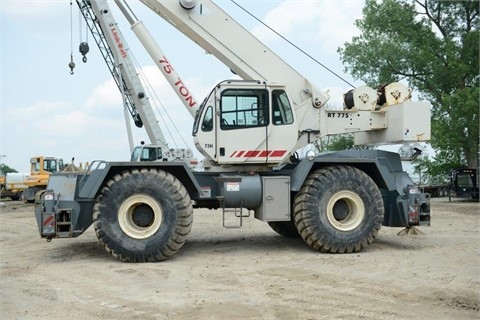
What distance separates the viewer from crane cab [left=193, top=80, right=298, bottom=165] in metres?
11.1

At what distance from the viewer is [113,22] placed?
2408 cm

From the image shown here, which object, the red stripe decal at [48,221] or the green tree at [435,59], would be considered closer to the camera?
the red stripe decal at [48,221]

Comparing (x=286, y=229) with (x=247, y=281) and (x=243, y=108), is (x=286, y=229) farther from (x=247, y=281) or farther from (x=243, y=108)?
(x=247, y=281)

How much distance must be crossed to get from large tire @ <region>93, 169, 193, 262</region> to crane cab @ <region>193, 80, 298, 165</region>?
4.18ft

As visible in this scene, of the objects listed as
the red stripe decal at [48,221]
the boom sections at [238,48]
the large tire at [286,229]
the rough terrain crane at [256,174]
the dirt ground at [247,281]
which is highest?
the boom sections at [238,48]

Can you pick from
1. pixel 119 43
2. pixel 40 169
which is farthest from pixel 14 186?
pixel 119 43

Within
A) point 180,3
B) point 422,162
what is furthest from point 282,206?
point 422,162

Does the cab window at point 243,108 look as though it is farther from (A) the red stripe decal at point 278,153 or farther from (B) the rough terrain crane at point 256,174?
(A) the red stripe decal at point 278,153

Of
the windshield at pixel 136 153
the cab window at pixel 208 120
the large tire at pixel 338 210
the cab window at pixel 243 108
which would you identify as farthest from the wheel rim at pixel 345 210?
the windshield at pixel 136 153

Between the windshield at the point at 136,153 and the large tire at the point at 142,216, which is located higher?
the windshield at the point at 136,153

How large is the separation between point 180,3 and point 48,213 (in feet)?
16.9

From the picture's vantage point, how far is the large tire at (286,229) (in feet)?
42.6

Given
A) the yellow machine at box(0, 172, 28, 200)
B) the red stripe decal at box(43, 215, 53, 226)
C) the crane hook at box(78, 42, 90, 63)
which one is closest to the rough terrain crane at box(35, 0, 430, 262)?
the red stripe decal at box(43, 215, 53, 226)

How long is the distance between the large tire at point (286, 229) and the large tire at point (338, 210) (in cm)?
192
